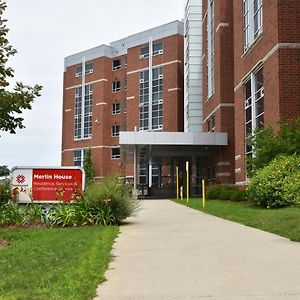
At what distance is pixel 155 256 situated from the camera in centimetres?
888

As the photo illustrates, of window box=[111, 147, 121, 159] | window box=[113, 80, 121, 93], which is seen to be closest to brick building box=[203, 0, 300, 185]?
window box=[111, 147, 121, 159]

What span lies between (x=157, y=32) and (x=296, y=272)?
5803cm

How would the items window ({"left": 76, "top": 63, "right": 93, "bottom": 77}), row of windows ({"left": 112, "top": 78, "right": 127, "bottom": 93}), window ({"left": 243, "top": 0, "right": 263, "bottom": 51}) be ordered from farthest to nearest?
window ({"left": 76, "top": 63, "right": 93, "bottom": 77}) < row of windows ({"left": 112, "top": 78, "right": 127, "bottom": 93}) < window ({"left": 243, "top": 0, "right": 263, "bottom": 51})

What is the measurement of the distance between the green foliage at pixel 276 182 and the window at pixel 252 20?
1066cm

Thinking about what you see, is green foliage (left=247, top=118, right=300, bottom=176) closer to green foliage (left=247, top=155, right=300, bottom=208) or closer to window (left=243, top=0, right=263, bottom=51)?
green foliage (left=247, top=155, right=300, bottom=208)

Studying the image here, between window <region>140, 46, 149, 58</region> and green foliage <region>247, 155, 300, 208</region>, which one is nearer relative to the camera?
green foliage <region>247, 155, 300, 208</region>

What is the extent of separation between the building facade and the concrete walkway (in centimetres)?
4605

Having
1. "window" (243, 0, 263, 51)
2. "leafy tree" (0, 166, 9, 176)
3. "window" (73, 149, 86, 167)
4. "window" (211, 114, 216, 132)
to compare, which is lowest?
"leafy tree" (0, 166, 9, 176)

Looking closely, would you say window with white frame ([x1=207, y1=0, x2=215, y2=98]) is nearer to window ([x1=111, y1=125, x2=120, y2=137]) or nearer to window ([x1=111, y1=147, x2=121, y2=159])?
window ([x1=111, y1=147, x2=121, y2=159])

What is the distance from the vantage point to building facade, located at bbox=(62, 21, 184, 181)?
6094 cm

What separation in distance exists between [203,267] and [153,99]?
182 feet

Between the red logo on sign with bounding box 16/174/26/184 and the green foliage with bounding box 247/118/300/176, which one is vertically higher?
the green foliage with bounding box 247/118/300/176

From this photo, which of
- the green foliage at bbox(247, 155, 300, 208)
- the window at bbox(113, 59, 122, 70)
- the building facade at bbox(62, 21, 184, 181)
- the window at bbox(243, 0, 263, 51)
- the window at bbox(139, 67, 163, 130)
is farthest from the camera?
A: the window at bbox(113, 59, 122, 70)

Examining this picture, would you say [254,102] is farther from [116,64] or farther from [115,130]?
[116,64]
